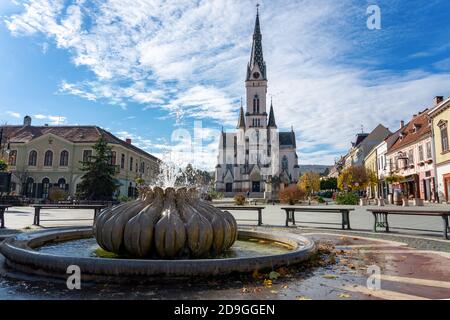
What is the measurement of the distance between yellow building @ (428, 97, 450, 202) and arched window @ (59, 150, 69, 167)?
154 feet

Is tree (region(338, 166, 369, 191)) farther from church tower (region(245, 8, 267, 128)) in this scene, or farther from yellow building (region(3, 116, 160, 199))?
church tower (region(245, 8, 267, 128))

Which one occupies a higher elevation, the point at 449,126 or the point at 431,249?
the point at 449,126

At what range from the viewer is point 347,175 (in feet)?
139

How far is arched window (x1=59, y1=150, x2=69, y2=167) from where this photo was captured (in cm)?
4781

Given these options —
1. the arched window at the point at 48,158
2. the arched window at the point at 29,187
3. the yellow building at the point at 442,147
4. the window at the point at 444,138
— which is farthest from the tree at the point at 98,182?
the window at the point at 444,138

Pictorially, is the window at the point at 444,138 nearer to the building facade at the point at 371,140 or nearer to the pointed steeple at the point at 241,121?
the building facade at the point at 371,140

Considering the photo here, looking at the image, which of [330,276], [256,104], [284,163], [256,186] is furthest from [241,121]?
[330,276]

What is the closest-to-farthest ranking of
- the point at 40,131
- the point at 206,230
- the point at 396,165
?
the point at 206,230
the point at 396,165
the point at 40,131

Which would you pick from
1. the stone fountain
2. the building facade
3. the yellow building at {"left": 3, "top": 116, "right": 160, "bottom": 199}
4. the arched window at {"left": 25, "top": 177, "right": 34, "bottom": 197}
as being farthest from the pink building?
the arched window at {"left": 25, "top": 177, "right": 34, "bottom": 197}

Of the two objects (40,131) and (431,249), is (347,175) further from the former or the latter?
(40,131)

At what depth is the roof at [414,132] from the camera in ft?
124

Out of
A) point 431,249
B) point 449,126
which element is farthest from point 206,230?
point 449,126

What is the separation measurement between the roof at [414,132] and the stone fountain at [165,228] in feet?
123

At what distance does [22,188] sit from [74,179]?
716cm
